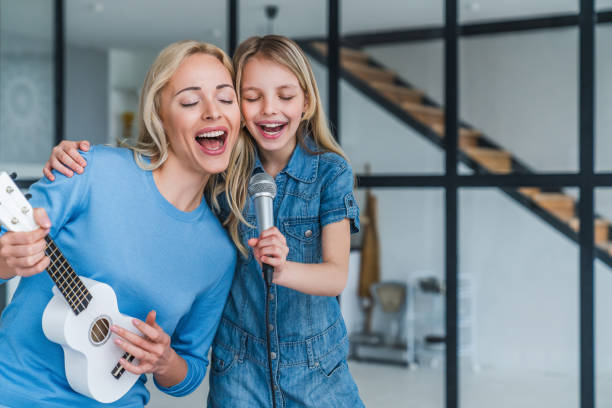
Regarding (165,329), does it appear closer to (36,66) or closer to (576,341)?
(576,341)

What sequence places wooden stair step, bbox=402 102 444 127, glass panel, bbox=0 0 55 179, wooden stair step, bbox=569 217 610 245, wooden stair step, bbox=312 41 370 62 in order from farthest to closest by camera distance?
1. glass panel, bbox=0 0 55 179
2. wooden stair step, bbox=312 41 370 62
3. wooden stair step, bbox=402 102 444 127
4. wooden stair step, bbox=569 217 610 245

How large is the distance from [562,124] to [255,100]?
141cm

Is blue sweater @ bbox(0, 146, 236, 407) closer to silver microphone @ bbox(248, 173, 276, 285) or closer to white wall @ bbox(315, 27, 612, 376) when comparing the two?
silver microphone @ bbox(248, 173, 276, 285)

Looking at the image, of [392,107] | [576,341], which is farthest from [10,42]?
[576,341]

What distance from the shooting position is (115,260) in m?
1.22

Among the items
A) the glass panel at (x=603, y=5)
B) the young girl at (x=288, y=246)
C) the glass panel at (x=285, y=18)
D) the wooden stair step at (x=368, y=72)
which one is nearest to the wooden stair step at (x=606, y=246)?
the glass panel at (x=603, y=5)

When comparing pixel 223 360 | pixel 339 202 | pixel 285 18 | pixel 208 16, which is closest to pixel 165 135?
pixel 339 202

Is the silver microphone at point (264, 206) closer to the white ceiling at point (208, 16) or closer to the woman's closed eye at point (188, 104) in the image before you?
the woman's closed eye at point (188, 104)

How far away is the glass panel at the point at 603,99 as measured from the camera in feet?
7.07

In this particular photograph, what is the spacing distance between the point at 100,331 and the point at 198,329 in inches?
10.0

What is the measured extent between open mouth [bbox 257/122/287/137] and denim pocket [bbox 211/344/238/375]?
1.65ft

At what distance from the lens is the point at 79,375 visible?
3.77 feet

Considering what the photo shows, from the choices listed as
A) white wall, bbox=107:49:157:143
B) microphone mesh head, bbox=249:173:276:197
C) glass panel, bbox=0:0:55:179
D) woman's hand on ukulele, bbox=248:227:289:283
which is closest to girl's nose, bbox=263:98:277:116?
microphone mesh head, bbox=249:173:276:197

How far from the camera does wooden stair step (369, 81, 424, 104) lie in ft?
8.00
